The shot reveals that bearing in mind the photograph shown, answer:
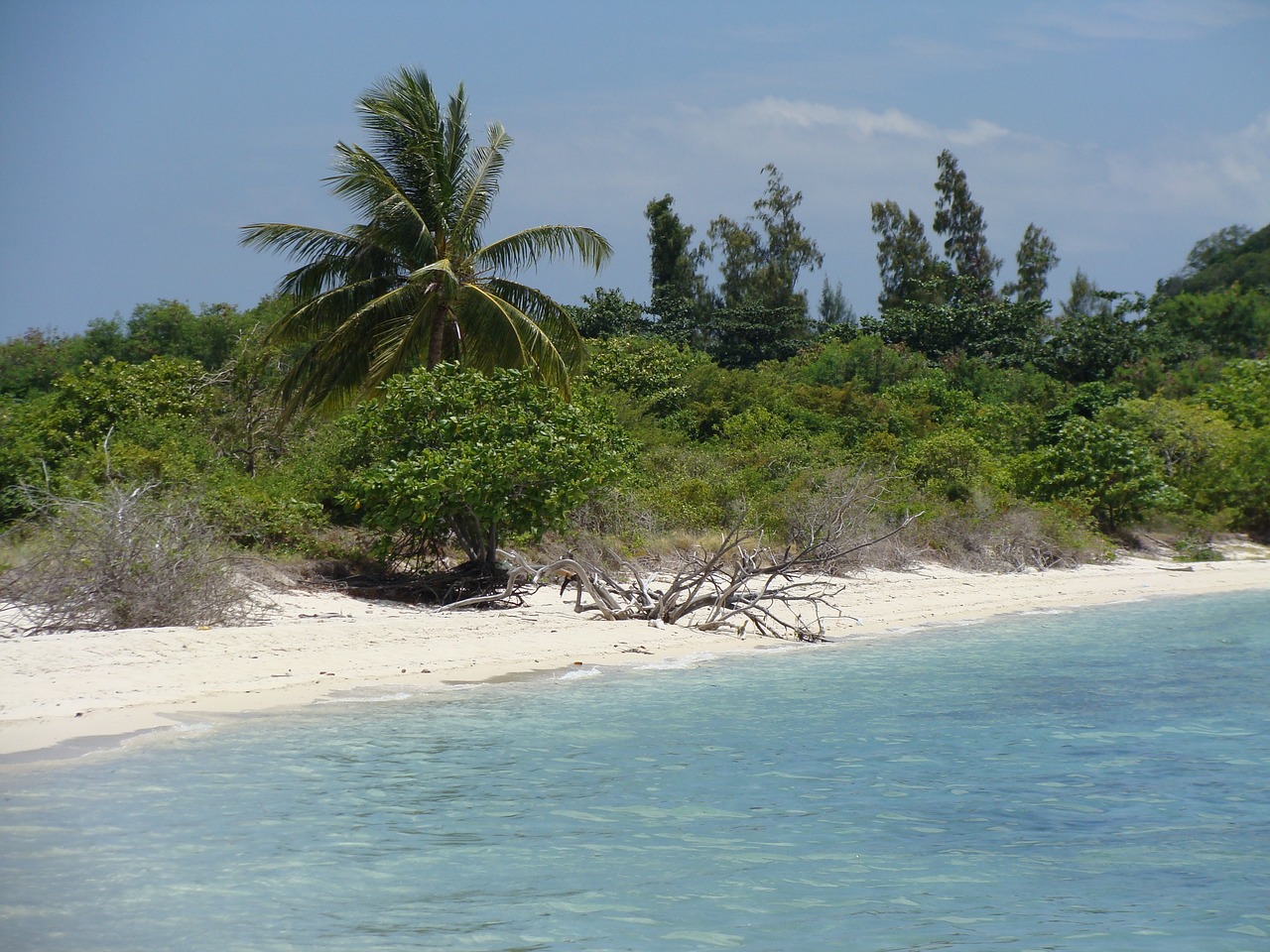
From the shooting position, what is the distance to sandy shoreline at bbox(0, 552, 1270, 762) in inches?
343

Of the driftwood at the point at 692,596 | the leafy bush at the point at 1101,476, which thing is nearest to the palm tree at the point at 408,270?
the driftwood at the point at 692,596

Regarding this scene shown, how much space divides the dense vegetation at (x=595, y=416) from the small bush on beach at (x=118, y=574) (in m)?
0.59

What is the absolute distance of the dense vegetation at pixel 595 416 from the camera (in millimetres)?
14938

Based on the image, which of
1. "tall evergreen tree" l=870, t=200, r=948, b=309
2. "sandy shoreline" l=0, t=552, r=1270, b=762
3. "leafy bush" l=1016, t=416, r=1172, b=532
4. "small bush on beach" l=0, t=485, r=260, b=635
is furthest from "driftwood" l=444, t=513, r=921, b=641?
"tall evergreen tree" l=870, t=200, r=948, b=309

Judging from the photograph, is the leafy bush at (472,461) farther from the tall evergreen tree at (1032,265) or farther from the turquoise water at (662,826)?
the tall evergreen tree at (1032,265)

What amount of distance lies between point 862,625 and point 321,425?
32.0ft

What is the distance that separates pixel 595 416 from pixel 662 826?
11.5 metres

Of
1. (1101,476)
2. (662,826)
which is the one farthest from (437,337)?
(1101,476)

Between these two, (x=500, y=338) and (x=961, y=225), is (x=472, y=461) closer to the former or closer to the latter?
(x=500, y=338)

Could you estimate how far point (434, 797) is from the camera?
726 centimetres

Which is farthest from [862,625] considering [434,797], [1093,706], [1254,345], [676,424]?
[1254,345]

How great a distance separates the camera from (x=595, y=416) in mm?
17781

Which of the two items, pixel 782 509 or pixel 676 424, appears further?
pixel 676 424

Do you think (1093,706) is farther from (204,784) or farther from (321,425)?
(321,425)
